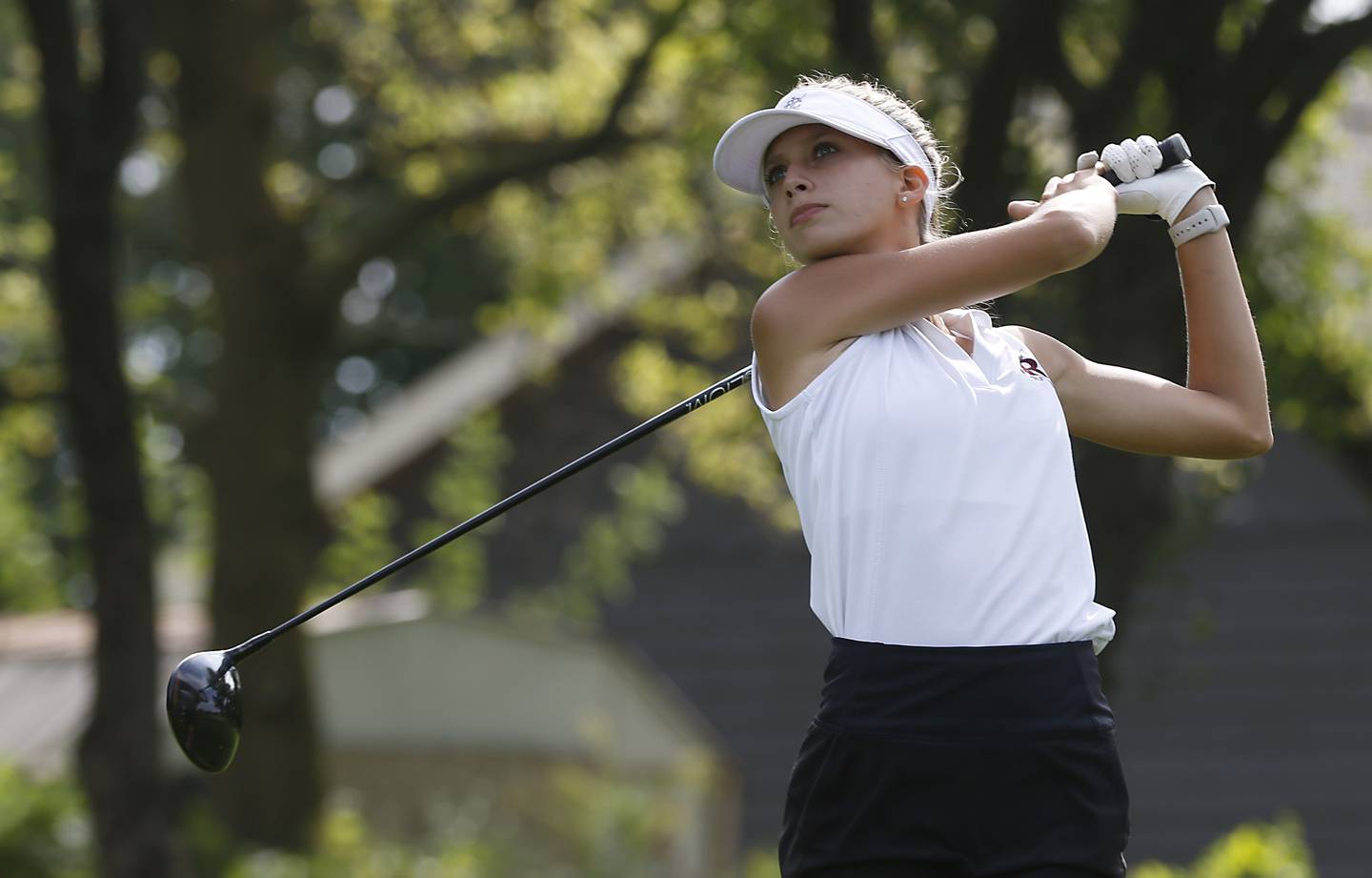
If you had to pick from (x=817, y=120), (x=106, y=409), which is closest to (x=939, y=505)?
(x=817, y=120)

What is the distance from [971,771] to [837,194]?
0.82 m

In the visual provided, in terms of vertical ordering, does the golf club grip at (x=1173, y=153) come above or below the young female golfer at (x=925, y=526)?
above

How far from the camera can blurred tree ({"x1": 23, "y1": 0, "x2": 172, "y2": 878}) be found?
7.75m

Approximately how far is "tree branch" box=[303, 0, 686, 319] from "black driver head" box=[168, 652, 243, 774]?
6831mm

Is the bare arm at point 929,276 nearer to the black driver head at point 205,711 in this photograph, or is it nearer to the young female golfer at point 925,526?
the young female golfer at point 925,526

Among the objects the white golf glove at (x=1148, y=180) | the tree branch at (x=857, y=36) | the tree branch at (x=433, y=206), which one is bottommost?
the white golf glove at (x=1148, y=180)

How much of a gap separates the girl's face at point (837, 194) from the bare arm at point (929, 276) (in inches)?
1.8

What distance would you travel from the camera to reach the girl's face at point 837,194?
2.65m

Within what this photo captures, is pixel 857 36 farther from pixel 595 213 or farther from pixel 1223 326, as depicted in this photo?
pixel 595 213

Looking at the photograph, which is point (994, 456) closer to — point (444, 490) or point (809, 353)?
point (809, 353)

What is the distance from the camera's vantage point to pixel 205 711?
307 cm

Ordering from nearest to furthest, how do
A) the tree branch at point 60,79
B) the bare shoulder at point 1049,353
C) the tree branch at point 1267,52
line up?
the bare shoulder at point 1049,353, the tree branch at point 1267,52, the tree branch at point 60,79

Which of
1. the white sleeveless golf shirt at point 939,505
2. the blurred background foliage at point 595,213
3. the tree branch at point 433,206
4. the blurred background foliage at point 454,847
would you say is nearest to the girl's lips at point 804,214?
the white sleeveless golf shirt at point 939,505

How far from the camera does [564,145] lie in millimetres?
10078
